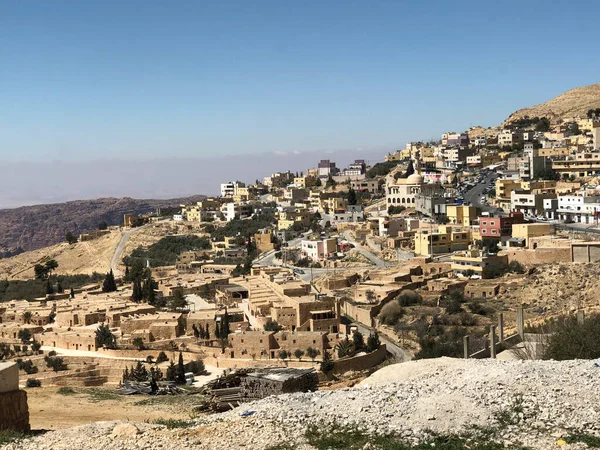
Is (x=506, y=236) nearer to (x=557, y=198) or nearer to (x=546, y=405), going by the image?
(x=557, y=198)

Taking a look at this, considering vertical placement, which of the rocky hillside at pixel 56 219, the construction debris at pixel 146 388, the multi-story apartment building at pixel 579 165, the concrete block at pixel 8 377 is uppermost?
the multi-story apartment building at pixel 579 165

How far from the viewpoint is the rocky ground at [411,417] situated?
358 inches

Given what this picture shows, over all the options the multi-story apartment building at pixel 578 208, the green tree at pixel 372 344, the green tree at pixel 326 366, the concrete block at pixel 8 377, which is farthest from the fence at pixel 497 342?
the multi-story apartment building at pixel 578 208

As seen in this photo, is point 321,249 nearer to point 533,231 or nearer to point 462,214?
point 462,214

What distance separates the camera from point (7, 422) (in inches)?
434

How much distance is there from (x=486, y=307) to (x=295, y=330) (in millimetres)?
8641

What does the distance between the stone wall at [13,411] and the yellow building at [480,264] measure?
27.8 meters

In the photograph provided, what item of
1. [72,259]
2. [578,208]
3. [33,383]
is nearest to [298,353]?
[33,383]

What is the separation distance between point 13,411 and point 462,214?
41.1m

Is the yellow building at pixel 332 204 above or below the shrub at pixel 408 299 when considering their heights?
above

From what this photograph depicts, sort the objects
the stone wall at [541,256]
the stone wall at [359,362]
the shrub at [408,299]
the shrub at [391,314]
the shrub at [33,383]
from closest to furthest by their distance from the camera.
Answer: the shrub at [33,383] → the stone wall at [359,362] → the shrub at [391,314] → the shrub at [408,299] → the stone wall at [541,256]

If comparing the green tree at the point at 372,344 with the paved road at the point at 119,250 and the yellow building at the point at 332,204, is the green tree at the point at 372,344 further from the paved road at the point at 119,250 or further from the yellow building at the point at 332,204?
the yellow building at the point at 332,204

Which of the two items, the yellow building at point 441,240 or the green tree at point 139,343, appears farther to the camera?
the yellow building at point 441,240

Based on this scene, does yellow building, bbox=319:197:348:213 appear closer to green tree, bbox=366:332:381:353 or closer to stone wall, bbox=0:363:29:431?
green tree, bbox=366:332:381:353
